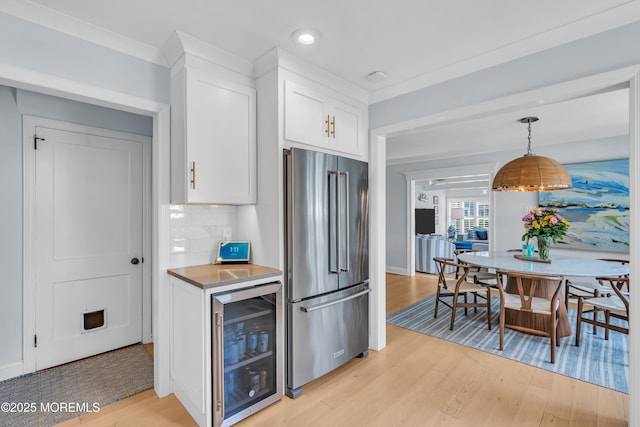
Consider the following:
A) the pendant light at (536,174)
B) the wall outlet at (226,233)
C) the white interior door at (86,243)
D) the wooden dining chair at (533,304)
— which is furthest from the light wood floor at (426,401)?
the pendant light at (536,174)

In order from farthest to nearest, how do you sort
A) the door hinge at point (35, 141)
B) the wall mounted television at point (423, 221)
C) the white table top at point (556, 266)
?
the wall mounted television at point (423, 221) → the white table top at point (556, 266) → the door hinge at point (35, 141)

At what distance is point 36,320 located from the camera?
2588mm

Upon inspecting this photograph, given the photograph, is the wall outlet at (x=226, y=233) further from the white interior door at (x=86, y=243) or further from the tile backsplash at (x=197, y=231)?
the white interior door at (x=86, y=243)

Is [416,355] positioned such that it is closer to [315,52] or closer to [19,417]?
[315,52]

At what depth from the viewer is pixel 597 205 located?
14.6 feet

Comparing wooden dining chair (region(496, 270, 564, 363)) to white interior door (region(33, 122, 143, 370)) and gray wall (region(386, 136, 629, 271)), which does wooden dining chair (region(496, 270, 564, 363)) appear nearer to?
gray wall (region(386, 136, 629, 271))

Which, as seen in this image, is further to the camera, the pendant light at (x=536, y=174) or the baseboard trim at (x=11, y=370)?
the pendant light at (x=536, y=174)

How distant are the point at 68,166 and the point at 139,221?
739 mm

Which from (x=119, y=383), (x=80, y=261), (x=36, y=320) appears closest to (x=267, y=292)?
(x=119, y=383)

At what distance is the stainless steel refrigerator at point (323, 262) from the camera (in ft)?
7.45

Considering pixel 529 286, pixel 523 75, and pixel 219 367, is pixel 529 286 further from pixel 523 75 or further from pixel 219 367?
pixel 219 367

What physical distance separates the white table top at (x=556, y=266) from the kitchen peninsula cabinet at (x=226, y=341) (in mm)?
2458

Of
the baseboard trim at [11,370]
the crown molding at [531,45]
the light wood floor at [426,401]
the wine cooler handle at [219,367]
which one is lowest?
the light wood floor at [426,401]

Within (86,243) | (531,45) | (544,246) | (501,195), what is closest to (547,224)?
(544,246)
